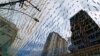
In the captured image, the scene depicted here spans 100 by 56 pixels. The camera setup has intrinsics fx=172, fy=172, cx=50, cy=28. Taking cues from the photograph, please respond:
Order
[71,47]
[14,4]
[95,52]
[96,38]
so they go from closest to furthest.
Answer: [14,4]
[95,52]
[96,38]
[71,47]

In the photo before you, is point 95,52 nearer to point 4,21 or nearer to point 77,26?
point 4,21

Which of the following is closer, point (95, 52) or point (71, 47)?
point (95, 52)

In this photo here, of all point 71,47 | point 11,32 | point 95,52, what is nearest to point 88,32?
point 71,47

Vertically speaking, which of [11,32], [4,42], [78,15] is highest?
[78,15]

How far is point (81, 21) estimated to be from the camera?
8788 centimetres

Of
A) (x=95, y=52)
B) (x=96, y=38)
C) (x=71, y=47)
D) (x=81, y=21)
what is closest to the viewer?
(x=95, y=52)

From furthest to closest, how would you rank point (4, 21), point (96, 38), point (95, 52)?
point (96, 38)
point (4, 21)
point (95, 52)

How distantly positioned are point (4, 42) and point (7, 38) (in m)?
3.07

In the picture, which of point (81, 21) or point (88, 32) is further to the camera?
point (81, 21)

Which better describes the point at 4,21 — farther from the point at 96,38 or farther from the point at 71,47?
the point at 96,38

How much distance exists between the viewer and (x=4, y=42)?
5306 centimetres

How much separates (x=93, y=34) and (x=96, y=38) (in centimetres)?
272

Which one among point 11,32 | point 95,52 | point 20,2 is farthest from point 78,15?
point 20,2

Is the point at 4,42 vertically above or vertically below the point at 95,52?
above
